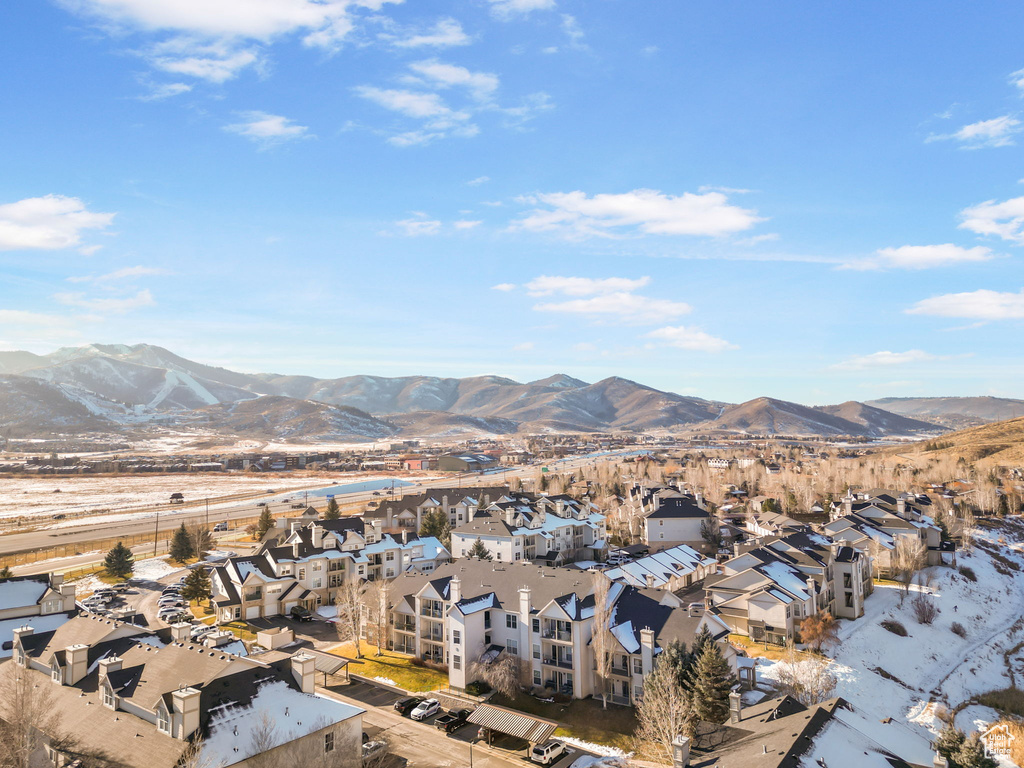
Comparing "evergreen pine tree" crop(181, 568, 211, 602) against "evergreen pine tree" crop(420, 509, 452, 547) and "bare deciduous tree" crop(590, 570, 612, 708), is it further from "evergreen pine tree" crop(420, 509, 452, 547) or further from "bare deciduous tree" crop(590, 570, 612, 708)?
"bare deciduous tree" crop(590, 570, 612, 708)

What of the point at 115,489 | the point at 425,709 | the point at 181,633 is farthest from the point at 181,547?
the point at 115,489

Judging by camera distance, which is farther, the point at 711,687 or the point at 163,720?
the point at 711,687

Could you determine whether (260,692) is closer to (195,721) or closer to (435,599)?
(195,721)

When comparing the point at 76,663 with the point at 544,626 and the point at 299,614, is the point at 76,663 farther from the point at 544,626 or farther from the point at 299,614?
the point at 299,614

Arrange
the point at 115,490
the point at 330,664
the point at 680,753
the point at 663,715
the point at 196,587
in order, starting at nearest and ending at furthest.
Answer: the point at 680,753 → the point at 663,715 → the point at 330,664 → the point at 196,587 → the point at 115,490

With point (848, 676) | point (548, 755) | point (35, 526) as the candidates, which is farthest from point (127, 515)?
point (848, 676)

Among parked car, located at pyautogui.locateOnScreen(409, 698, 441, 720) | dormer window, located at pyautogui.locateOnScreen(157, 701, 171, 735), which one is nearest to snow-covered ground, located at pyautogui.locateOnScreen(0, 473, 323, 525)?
parked car, located at pyautogui.locateOnScreen(409, 698, 441, 720)
